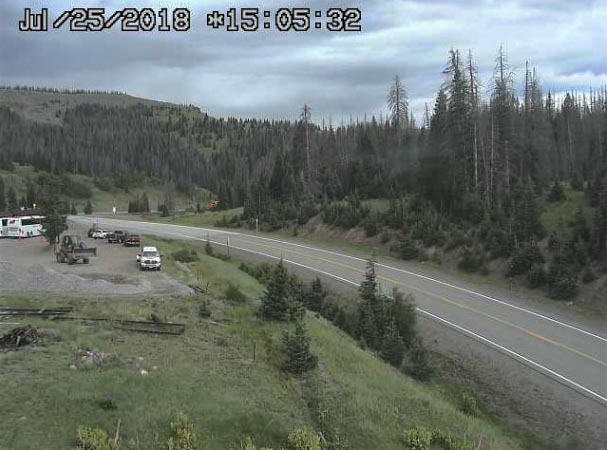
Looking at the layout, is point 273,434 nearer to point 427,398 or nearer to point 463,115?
point 427,398

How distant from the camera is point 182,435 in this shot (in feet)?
42.5

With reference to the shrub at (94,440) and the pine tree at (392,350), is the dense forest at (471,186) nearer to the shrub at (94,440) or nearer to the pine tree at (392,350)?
the pine tree at (392,350)

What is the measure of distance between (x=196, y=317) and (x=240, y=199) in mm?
85162

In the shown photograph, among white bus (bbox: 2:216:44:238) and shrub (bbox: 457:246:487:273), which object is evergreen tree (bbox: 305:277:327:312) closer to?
shrub (bbox: 457:246:487:273)

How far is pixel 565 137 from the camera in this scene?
79.2 m

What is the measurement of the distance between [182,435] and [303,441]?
2.92 m

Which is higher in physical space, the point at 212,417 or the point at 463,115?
the point at 463,115

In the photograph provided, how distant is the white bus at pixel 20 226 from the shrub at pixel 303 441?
164ft

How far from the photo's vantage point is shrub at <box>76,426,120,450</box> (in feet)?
40.2

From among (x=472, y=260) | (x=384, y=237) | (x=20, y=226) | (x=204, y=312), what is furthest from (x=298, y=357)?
(x=20, y=226)

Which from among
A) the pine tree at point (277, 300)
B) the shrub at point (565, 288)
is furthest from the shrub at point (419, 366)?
the shrub at point (565, 288)

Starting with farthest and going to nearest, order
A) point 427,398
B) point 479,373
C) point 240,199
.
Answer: point 240,199, point 479,373, point 427,398

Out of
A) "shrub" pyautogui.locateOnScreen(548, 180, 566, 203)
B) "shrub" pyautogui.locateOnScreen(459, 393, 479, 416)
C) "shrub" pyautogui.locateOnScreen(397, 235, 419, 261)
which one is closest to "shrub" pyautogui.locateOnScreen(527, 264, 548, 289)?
"shrub" pyautogui.locateOnScreen(397, 235, 419, 261)

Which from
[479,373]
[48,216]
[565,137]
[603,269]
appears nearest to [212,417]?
[479,373]
